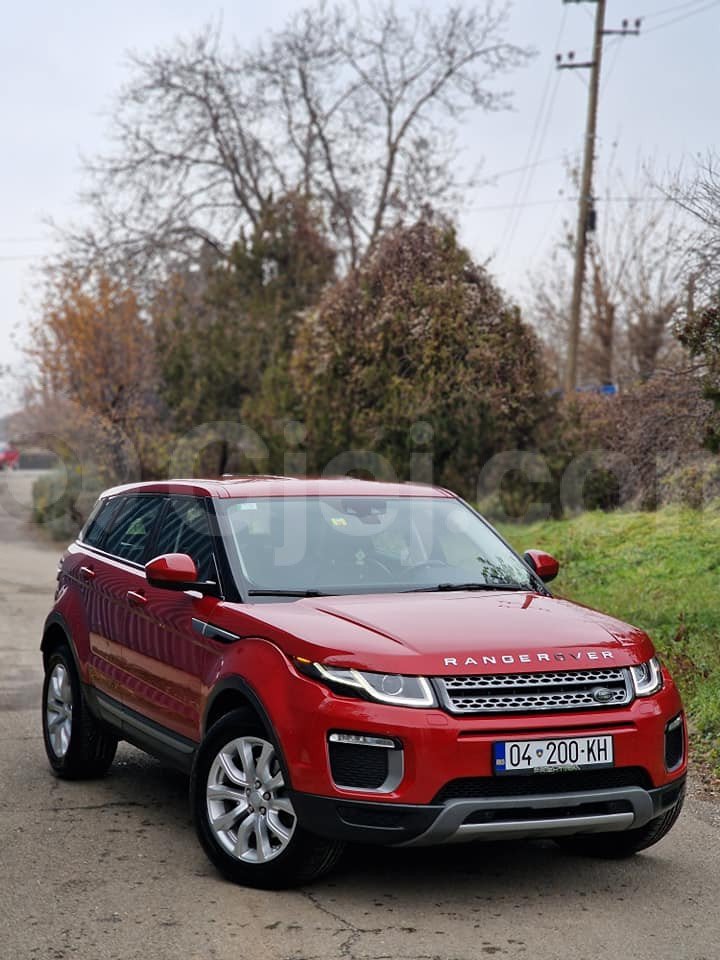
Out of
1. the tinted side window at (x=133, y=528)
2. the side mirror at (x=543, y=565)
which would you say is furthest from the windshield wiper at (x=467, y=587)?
the tinted side window at (x=133, y=528)

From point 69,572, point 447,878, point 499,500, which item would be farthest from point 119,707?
point 499,500

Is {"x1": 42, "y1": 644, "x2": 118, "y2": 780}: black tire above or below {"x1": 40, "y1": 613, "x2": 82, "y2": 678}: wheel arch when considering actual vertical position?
below

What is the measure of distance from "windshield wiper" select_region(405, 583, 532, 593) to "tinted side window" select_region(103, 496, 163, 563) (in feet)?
5.57

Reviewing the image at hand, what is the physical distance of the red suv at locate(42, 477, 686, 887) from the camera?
5078 millimetres

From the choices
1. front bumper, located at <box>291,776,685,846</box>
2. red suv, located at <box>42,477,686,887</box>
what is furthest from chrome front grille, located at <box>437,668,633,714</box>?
front bumper, located at <box>291,776,685,846</box>

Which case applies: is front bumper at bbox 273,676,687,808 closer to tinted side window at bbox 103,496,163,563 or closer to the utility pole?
tinted side window at bbox 103,496,163,563

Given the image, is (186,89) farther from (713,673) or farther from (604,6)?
(713,673)

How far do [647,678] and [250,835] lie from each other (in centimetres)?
175

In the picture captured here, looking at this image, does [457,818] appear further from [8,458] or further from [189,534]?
[8,458]

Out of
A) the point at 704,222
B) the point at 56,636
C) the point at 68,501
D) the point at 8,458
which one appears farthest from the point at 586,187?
the point at 8,458

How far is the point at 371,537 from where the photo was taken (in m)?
6.70

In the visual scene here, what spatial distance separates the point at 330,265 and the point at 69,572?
21182 mm

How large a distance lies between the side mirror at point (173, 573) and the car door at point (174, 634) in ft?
0.28

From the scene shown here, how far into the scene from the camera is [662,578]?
543 inches
